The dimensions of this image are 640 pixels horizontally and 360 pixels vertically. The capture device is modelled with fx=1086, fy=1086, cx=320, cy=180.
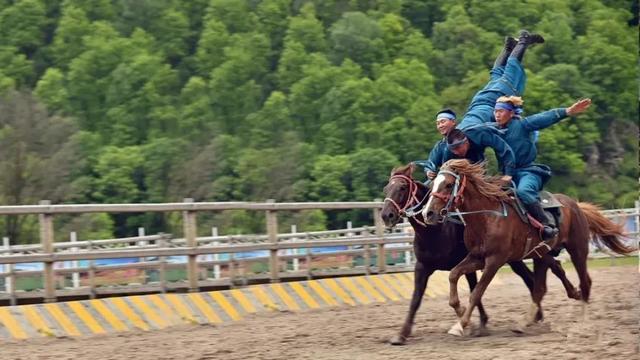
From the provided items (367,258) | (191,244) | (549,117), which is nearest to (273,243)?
(191,244)

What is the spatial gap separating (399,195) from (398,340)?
53.6 inches

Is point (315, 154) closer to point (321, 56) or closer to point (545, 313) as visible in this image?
point (321, 56)

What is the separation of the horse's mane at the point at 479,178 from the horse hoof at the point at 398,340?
62.3 inches

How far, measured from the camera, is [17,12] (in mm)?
93938

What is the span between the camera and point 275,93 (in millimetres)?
81438

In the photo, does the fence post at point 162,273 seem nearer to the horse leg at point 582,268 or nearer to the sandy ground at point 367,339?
the sandy ground at point 367,339

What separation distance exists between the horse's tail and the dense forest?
33156 millimetres

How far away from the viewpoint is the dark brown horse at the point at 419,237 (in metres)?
10.2

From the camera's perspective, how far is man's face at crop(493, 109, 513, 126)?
11219mm

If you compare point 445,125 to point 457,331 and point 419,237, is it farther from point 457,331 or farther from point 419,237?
point 457,331

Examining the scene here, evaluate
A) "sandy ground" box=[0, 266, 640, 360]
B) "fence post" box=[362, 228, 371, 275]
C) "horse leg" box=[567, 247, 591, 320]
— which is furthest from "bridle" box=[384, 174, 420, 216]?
"fence post" box=[362, 228, 371, 275]

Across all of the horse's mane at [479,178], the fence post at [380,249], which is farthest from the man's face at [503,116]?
the fence post at [380,249]

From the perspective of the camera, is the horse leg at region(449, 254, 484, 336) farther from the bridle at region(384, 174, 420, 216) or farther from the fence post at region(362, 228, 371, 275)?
the fence post at region(362, 228, 371, 275)

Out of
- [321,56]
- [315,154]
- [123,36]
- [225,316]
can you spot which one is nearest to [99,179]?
[315,154]
